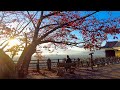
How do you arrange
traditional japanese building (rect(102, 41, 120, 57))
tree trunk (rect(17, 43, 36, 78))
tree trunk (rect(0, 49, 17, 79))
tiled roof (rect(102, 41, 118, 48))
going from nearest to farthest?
tree trunk (rect(0, 49, 17, 79))
tree trunk (rect(17, 43, 36, 78))
traditional japanese building (rect(102, 41, 120, 57))
tiled roof (rect(102, 41, 118, 48))

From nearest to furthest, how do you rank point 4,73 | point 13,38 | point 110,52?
point 4,73 → point 13,38 → point 110,52

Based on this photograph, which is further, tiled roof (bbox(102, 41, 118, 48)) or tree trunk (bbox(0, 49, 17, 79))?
tiled roof (bbox(102, 41, 118, 48))

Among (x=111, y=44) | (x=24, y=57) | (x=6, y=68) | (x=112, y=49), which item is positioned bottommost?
(x=6, y=68)

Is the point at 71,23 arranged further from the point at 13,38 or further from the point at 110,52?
the point at 110,52

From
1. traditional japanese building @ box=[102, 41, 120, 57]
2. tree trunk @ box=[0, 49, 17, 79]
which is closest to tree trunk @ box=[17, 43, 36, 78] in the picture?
tree trunk @ box=[0, 49, 17, 79]

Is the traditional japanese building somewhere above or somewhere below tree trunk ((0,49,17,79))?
above

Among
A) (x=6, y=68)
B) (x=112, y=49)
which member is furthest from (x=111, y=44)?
(x=6, y=68)

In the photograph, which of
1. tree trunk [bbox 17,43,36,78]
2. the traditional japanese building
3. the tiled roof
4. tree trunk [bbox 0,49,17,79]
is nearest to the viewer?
tree trunk [bbox 0,49,17,79]

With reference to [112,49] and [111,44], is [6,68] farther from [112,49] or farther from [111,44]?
[111,44]

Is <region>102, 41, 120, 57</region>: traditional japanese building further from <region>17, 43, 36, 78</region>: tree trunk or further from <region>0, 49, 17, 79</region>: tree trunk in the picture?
<region>0, 49, 17, 79</region>: tree trunk
